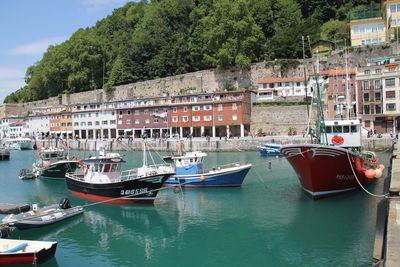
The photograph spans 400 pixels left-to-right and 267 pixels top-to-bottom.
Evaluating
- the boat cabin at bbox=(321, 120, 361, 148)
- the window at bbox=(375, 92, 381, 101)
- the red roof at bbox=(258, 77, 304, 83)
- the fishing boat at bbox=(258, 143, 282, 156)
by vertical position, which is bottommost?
the fishing boat at bbox=(258, 143, 282, 156)

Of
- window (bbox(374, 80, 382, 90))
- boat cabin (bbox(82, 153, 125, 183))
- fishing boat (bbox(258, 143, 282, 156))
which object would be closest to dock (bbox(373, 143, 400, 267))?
boat cabin (bbox(82, 153, 125, 183))

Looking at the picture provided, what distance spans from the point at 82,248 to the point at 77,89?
88785 millimetres

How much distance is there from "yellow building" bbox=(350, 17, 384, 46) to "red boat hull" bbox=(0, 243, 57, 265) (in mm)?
64900

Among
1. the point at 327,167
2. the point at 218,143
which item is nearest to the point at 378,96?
the point at 218,143

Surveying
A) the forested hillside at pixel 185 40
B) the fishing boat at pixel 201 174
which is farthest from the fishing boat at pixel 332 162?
the forested hillside at pixel 185 40

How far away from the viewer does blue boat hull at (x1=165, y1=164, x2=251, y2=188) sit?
31.8m

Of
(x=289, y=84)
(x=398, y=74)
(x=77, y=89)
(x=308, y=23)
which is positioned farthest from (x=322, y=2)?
(x=77, y=89)

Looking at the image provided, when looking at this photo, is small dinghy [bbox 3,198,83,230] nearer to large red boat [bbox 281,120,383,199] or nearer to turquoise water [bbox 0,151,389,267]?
turquoise water [bbox 0,151,389,267]

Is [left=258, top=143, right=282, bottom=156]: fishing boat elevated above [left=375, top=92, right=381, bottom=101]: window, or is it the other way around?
[left=375, top=92, right=381, bottom=101]: window

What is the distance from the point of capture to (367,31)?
7025 centimetres

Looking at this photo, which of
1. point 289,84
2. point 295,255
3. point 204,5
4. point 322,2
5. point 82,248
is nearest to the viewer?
point 295,255

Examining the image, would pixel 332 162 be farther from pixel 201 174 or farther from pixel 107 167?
pixel 107 167

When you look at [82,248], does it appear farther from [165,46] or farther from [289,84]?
[165,46]

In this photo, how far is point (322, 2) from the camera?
7988 centimetres
